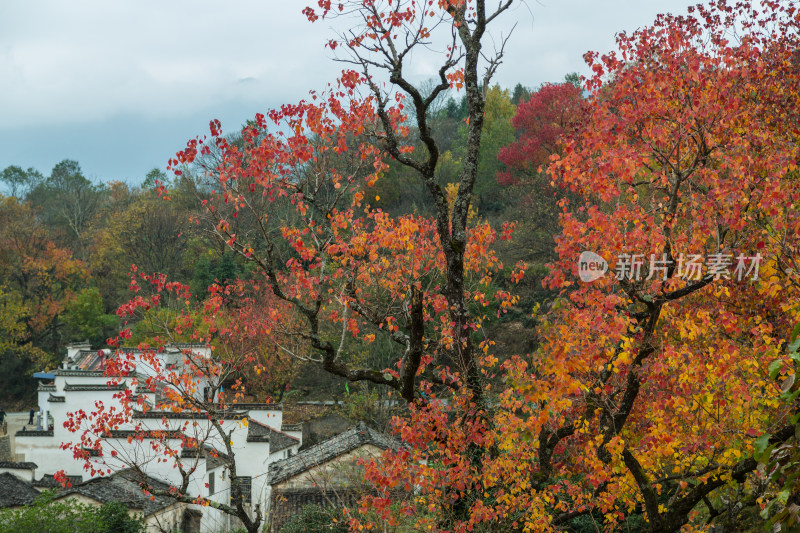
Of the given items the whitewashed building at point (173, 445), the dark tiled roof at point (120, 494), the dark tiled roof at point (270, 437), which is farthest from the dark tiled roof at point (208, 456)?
the dark tiled roof at point (120, 494)

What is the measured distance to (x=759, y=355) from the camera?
779 centimetres

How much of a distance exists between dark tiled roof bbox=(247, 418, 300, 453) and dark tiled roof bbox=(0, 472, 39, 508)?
6.26m

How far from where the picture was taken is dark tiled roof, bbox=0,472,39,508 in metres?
17.9

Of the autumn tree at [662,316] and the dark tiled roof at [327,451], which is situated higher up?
the autumn tree at [662,316]

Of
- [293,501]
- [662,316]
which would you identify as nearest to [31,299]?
[293,501]

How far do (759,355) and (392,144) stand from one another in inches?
199

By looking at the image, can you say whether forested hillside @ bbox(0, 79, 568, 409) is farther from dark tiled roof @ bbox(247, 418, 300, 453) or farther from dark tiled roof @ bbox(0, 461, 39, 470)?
dark tiled roof @ bbox(0, 461, 39, 470)

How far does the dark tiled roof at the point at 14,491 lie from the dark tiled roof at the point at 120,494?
7.12ft

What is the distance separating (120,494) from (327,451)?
5.49 meters

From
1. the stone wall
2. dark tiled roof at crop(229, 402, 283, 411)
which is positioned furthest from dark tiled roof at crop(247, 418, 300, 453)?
the stone wall

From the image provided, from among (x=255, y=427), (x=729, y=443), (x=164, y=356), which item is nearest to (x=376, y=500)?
(x=729, y=443)

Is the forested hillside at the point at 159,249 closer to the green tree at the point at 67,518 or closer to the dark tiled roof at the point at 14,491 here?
the dark tiled roof at the point at 14,491

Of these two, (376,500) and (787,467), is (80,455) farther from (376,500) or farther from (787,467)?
(787,467)

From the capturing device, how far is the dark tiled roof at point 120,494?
53.1 ft
